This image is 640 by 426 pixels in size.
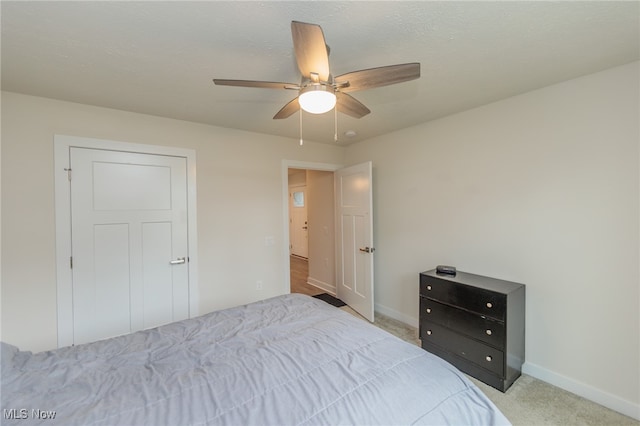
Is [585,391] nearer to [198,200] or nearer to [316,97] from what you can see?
[316,97]

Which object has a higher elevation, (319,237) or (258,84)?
(258,84)

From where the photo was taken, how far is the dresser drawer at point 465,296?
6.61 feet

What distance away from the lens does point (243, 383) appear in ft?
3.67

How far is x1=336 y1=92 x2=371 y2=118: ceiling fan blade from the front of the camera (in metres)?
1.61

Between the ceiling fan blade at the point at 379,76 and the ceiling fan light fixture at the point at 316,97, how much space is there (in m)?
0.10

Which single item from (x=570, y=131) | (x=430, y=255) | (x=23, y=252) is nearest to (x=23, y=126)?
(x=23, y=252)

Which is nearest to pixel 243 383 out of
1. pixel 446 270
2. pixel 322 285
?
pixel 446 270

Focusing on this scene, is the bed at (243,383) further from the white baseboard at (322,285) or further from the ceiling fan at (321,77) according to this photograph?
the white baseboard at (322,285)

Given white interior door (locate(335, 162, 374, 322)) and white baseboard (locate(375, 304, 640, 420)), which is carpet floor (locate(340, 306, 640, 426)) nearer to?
white baseboard (locate(375, 304, 640, 420))

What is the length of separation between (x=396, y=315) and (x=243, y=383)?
264 centimetres

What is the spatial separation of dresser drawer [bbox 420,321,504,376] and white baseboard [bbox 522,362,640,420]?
462mm

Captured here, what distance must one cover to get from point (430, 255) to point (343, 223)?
1281mm

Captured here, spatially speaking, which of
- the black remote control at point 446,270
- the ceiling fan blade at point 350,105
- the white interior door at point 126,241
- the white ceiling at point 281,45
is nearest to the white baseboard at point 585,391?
the black remote control at point 446,270

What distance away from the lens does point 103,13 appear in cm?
127
